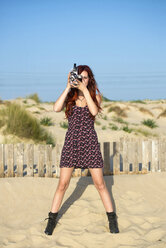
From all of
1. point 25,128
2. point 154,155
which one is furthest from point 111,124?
point 154,155

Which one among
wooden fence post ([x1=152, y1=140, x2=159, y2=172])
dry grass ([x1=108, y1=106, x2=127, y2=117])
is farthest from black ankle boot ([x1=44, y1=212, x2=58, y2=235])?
dry grass ([x1=108, y1=106, x2=127, y2=117])

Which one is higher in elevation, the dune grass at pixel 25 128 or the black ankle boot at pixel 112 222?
the dune grass at pixel 25 128

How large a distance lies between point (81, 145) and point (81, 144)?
0.04 feet

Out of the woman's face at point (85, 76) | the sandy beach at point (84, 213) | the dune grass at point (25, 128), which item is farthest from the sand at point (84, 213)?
the dune grass at point (25, 128)

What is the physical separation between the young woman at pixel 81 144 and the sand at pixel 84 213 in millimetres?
224

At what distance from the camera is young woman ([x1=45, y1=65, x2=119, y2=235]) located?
3711 mm

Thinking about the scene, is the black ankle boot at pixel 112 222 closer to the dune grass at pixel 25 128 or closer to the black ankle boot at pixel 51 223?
the black ankle boot at pixel 51 223

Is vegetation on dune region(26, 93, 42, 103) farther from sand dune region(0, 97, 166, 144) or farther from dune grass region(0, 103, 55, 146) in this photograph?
dune grass region(0, 103, 55, 146)

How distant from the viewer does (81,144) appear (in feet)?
12.3

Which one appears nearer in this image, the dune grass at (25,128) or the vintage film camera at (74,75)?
the vintage film camera at (74,75)

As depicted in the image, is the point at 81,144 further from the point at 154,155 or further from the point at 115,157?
the point at 154,155

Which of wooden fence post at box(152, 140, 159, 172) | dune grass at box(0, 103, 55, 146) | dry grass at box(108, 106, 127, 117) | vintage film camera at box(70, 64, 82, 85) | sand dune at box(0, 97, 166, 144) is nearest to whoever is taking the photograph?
vintage film camera at box(70, 64, 82, 85)

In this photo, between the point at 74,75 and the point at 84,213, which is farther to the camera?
the point at 84,213

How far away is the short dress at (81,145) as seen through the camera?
12.2ft
